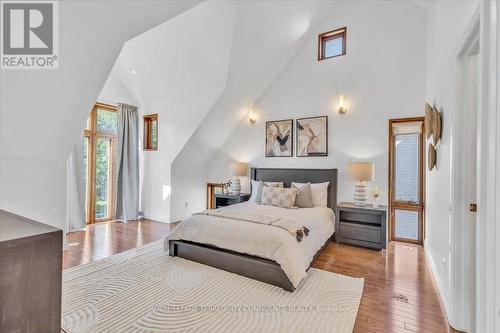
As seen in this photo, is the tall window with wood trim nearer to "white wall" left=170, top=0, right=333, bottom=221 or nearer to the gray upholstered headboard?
"white wall" left=170, top=0, right=333, bottom=221

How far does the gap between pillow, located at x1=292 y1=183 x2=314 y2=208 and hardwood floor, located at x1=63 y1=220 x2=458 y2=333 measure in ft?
2.38

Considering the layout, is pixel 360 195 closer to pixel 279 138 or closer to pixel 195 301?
pixel 279 138

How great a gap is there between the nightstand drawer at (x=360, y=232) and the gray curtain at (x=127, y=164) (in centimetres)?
425

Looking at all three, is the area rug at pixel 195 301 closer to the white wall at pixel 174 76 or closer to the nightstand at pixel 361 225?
the nightstand at pixel 361 225

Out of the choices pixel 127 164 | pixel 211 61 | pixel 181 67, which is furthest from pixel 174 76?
pixel 127 164

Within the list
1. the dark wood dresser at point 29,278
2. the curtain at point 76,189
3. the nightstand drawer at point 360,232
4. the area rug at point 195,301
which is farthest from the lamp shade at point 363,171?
the curtain at point 76,189

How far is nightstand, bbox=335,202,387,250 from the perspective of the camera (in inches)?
145

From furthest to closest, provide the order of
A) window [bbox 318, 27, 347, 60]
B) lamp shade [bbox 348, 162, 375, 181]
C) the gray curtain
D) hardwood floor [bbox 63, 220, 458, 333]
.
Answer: the gray curtain
window [bbox 318, 27, 347, 60]
lamp shade [bbox 348, 162, 375, 181]
hardwood floor [bbox 63, 220, 458, 333]

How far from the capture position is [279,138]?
5074 mm

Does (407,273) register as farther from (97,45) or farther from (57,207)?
(57,207)

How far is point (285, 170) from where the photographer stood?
15.9 feet

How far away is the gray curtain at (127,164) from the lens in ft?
17.1

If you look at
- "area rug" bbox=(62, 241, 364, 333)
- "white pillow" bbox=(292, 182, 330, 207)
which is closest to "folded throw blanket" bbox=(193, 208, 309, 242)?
"area rug" bbox=(62, 241, 364, 333)

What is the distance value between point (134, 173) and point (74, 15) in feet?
12.2
